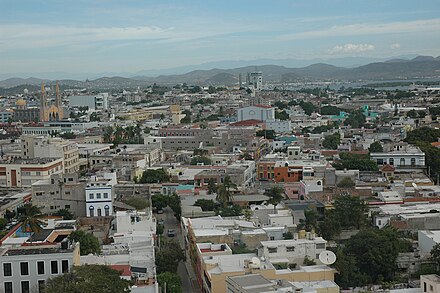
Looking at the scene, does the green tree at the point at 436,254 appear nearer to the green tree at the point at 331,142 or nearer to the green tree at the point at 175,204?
the green tree at the point at 175,204

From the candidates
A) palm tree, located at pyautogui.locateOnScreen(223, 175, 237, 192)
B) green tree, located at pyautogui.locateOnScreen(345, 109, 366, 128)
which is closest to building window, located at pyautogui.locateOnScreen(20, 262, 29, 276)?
palm tree, located at pyautogui.locateOnScreen(223, 175, 237, 192)

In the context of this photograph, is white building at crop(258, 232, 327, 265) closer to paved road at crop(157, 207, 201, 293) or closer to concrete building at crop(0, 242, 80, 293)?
paved road at crop(157, 207, 201, 293)

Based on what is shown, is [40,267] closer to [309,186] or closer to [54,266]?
[54,266]

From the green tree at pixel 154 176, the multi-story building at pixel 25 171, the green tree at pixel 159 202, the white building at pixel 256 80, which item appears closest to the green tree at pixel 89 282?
the green tree at pixel 159 202

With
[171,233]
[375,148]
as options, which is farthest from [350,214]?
[375,148]

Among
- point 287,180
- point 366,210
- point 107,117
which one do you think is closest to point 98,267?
point 366,210

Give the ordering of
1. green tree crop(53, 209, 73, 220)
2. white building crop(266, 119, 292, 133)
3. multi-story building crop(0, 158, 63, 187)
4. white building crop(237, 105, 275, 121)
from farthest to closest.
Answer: white building crop(237, 105, 275, 121) → white building crop(266, 119, 292, 133) → multi-story building crop(0, 158, 63, 187) → green tree crop(53, 209, 73, 220)
